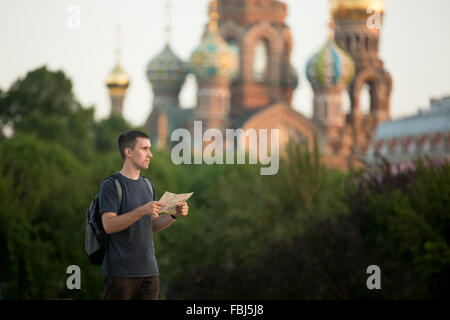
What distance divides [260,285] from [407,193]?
3517 millimetres

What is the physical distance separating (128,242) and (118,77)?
222ft

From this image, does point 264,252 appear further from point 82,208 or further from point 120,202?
point 120,202

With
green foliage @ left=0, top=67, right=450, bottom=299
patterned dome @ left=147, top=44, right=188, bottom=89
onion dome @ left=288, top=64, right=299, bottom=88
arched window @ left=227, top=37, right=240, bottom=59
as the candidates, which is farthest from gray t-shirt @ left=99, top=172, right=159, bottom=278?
onion dome @ left=288, top=64, right=299, bottom=88

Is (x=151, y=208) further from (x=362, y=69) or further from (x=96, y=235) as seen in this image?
(x=362, y=69)

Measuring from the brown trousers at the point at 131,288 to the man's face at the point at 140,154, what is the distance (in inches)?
26.5

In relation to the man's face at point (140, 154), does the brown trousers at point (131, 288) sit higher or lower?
lower

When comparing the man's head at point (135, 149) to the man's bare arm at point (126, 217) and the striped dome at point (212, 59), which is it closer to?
the man's bare arm at point (126, 217)

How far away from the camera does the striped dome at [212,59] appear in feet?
197

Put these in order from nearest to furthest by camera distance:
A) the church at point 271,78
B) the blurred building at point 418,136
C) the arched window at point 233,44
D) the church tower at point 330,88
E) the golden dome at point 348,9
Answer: the blurred building at point 418,136 → the church at point 271,78 → the church tower at point 330,88 → the arched window at point 233,44 → the golden dome at point 348,9

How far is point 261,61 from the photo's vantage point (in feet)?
222

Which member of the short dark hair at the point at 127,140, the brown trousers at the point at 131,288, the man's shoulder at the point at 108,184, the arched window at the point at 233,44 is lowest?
the brown trousers at the point at 131,288

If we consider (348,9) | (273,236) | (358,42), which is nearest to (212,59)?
(348,9)

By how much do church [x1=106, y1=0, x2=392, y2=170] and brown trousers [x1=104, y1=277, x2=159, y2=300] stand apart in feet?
173

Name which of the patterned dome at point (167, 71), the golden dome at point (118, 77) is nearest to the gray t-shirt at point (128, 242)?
the patterned dome at point (167, 71)
